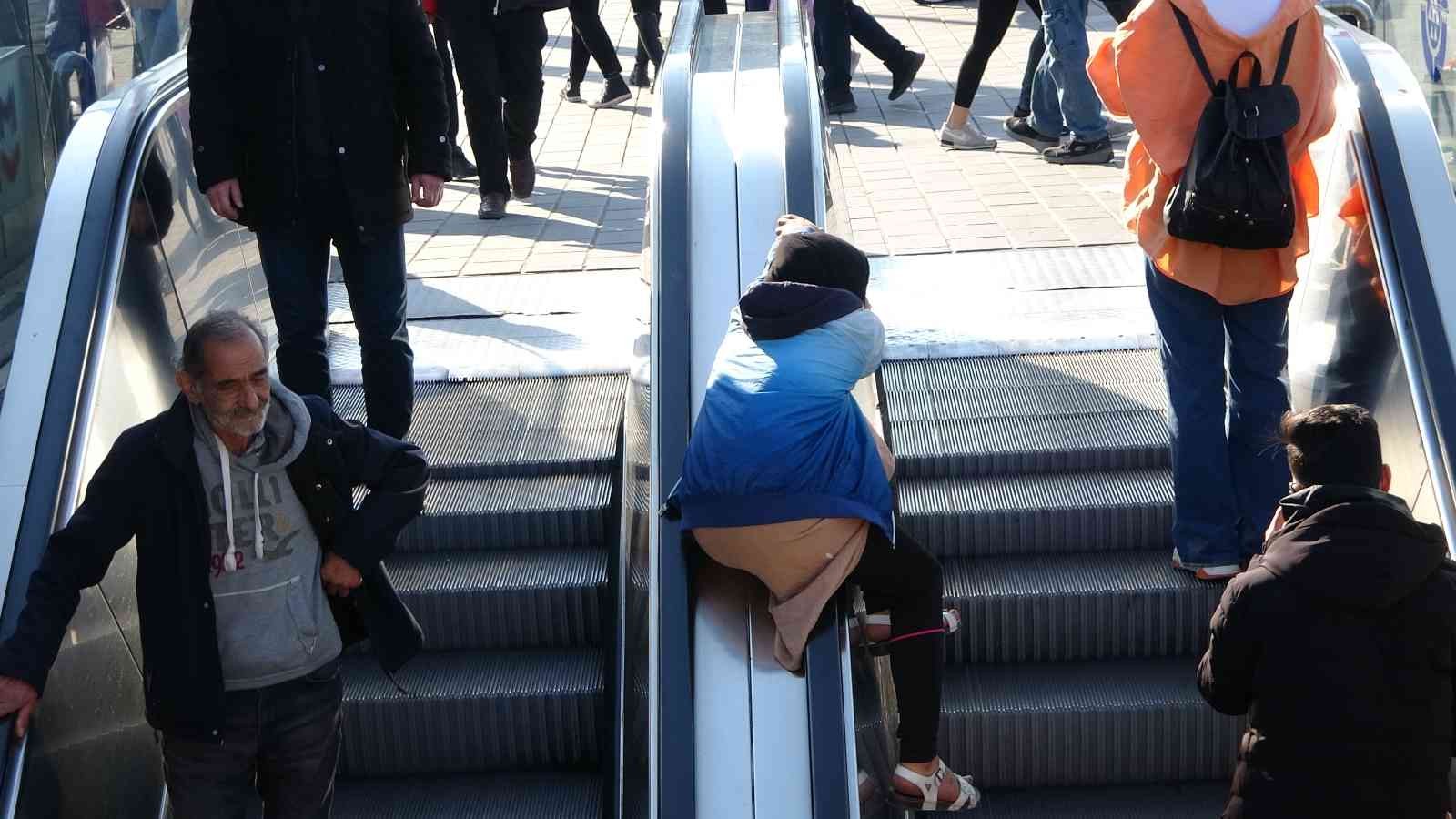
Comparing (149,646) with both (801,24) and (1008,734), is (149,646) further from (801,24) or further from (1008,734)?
(801,24)

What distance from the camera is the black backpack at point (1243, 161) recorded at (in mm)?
3721

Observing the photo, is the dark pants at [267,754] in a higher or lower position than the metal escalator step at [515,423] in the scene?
higher

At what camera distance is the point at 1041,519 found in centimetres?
446

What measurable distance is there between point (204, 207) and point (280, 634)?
2.23 meters

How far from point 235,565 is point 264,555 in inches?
2.2

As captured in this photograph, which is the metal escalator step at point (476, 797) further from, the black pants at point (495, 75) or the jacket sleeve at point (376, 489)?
the black pants at point (495, 75)

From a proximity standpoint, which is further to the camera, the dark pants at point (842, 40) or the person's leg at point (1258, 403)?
the dark pants at point (842, 40)

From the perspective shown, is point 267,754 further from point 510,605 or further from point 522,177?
point 522,177

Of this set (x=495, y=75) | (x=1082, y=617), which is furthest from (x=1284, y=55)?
(x=495, y=75)

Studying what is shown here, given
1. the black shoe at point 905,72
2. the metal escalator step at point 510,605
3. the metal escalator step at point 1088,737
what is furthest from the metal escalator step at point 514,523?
the black shoe at point 905,72

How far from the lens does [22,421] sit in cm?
344

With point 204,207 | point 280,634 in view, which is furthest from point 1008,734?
point 204,207

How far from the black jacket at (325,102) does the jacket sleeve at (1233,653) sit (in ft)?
8.19

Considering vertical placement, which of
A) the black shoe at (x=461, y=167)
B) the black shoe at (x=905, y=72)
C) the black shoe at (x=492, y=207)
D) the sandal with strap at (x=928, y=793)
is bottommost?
the black shoe at (x=461, y=167)
